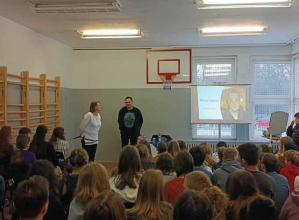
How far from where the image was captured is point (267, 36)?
6.71 metres

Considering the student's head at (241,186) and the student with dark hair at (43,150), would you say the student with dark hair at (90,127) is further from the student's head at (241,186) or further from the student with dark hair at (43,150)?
the student's head at (241,186)

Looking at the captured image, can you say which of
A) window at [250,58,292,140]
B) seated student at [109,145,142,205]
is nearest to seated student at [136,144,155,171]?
seated student at [109,145,142,205]

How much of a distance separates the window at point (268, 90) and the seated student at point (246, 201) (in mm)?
6005

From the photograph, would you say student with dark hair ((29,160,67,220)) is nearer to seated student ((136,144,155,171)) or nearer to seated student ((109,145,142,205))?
seated student ((109,145,142,205))

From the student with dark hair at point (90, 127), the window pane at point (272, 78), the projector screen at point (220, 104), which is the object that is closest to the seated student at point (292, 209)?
the student with dark hair at point (90, 127)

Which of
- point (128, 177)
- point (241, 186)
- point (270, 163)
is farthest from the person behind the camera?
point (270, 163)

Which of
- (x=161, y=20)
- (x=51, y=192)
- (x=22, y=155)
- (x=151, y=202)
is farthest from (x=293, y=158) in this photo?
(x=161, y=20)

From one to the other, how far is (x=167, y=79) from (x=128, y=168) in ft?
17.4

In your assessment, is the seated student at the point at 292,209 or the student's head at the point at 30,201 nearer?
the student's head at the point at 30,201

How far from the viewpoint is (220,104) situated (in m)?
7.56

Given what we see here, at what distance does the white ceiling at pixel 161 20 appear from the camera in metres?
4.59

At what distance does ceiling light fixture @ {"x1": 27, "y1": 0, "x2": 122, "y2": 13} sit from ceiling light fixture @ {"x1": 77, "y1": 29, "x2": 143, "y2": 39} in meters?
1.69

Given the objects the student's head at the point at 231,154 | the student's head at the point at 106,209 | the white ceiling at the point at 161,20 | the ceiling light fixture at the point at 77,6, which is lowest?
the student's head at the point at 231,154

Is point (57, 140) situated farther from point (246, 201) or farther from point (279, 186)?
point (246, 201)
